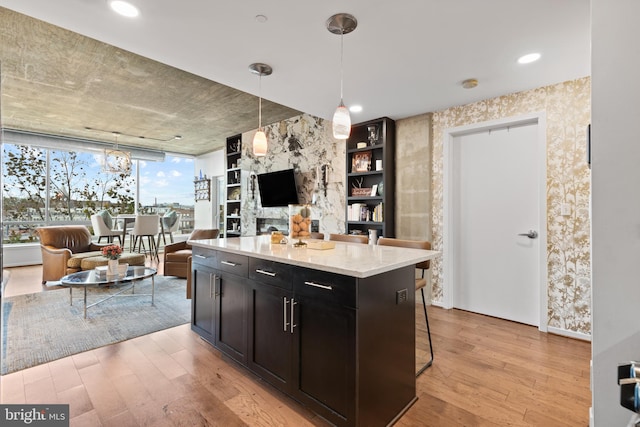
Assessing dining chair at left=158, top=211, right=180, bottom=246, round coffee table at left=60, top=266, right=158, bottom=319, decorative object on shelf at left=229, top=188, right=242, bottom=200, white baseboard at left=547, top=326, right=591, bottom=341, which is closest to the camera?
white baseboard at left=547, top=326, right=591, bottom=341

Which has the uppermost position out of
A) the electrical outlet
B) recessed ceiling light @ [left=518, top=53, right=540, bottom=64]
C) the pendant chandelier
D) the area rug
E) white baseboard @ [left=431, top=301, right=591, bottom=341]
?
recessed ceiling light @ [left=518, top=53, right=540, bottom=64]

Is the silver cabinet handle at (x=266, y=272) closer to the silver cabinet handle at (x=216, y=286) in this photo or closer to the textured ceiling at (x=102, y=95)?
the silver cabinet handle at (x=216, y=286)

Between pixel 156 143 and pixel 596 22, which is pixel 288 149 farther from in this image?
pixel 596 22

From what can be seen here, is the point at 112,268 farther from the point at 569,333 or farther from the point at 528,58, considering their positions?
the point at 569,333

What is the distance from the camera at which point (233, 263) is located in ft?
7.50

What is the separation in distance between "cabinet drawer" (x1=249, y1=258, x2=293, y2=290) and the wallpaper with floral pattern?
283 centimetres

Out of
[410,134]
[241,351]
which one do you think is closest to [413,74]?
[410,134]

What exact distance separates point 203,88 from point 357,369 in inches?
152

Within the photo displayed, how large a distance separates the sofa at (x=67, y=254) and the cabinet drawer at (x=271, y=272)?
11.6 ft

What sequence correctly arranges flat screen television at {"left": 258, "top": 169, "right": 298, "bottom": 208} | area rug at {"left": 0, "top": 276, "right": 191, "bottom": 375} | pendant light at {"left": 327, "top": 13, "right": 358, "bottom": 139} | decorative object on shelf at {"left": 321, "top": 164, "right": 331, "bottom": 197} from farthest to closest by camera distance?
1. flat screen television at {"left": 258, "top": 169, "right": 298, "bottom": 208}
2. decorative object on shelf at {"left": 321, "top": 164, "right": 331, "bottom": 197}
3. area rug at {"left": 0, "top": 276, "right": 191, "bottom": 375}
4. pendant light at {"left": 327, "top": 13, "right": 358, "bottom": 139}

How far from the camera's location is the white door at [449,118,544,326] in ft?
10.7

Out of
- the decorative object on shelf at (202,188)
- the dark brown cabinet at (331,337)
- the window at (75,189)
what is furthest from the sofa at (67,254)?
the dark brown cabinet at (331,337)

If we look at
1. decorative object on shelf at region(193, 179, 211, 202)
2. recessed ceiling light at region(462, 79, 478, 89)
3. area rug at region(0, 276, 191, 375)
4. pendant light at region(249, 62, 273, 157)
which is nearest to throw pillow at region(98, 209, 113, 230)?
decorative object on shelf at region(193, 179, 211, 202)

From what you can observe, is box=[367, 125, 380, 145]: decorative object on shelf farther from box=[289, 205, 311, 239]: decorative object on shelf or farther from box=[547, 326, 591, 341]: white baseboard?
box=[547, 326, 591, 341]: white baseboard
